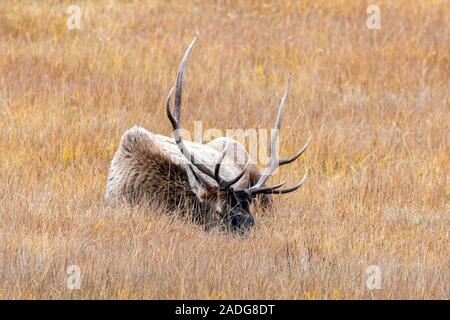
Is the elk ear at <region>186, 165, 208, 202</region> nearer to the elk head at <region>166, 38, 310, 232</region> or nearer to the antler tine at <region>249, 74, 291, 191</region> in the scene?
the elk head at <region>166, 38, 310, 232</region>

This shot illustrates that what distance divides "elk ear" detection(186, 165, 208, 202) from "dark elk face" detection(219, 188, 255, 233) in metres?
0.25

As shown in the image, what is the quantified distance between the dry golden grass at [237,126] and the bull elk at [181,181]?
0.21 meters

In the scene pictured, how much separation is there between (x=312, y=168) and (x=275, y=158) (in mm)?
1462

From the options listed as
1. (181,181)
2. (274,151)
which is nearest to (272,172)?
(274,151)

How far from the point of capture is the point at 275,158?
7.51 m

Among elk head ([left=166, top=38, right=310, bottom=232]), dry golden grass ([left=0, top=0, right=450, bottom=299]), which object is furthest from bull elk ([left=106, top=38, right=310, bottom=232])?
dry golden grass ([left=0, top=0, right=450, bottom=299])

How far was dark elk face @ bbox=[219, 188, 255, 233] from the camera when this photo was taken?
272 inches

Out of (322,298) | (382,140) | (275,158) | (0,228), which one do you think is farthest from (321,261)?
(382,140)

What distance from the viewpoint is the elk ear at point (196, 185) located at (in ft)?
23.8

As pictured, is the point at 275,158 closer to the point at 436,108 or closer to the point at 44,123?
the point at 44,123

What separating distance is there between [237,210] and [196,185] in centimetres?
50

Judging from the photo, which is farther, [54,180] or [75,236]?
[54,180]

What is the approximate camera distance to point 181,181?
24.8 ft
